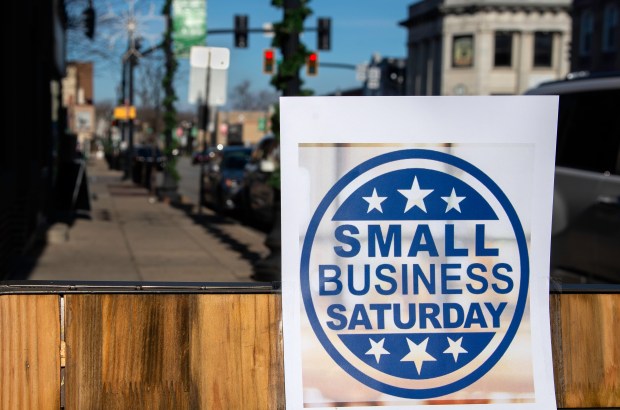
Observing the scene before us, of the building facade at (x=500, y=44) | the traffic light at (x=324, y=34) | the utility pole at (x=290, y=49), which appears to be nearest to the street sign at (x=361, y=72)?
the building facade at (x=500, y=44)

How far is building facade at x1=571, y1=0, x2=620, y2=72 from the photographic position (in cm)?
4438

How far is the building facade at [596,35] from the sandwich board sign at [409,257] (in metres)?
42.4

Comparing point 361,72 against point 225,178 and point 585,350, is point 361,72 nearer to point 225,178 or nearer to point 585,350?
point 225,178

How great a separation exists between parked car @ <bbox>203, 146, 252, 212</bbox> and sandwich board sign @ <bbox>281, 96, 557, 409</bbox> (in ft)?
64.1

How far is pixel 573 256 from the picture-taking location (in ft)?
27.1

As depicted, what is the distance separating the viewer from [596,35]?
46094 mm

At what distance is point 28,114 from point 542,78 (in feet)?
186

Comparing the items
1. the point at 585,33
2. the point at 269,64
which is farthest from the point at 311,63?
the point at 585,33

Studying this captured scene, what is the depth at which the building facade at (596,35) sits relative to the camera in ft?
146

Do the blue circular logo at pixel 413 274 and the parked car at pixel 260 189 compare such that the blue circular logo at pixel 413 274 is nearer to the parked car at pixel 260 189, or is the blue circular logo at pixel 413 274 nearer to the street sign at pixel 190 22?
the parked car at pixel 260 189

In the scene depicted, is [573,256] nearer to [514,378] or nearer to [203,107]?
[514,378]

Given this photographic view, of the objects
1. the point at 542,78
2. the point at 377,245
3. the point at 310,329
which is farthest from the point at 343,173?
the point at 542,78

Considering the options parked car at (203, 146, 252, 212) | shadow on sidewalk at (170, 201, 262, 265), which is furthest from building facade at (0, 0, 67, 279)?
parked car at (203, 146, 252, 212)

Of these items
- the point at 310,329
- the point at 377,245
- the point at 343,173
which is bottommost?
the point at 310,329
